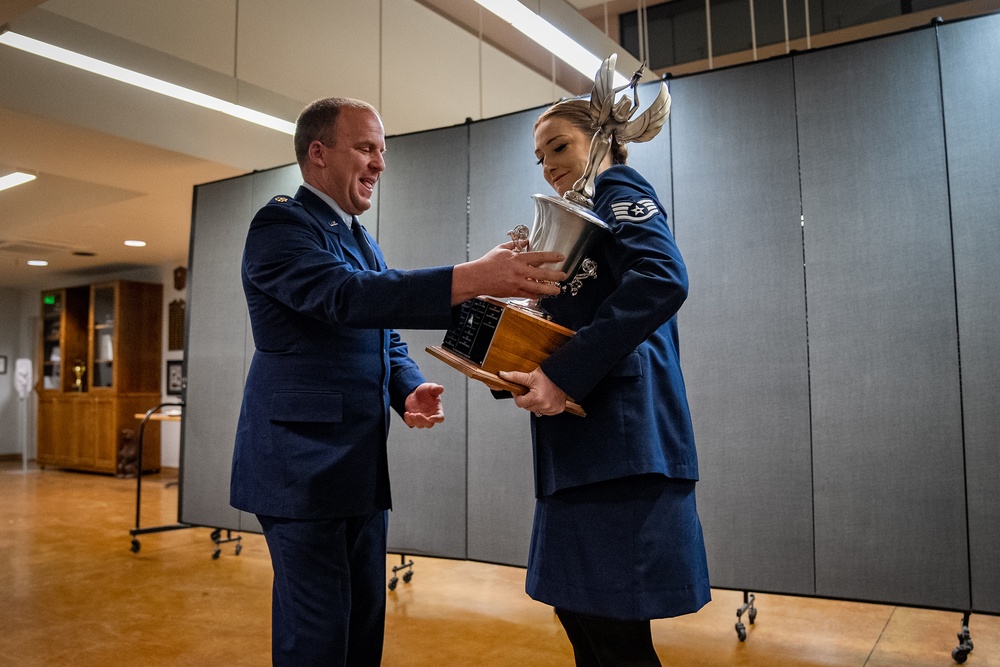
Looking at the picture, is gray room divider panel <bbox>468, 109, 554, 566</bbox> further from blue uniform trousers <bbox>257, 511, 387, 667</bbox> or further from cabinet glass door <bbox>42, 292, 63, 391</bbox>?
cabinet glass door <bbox>42, 292, 63, 391</bbox>

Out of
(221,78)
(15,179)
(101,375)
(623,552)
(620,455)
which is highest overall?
(221,78)

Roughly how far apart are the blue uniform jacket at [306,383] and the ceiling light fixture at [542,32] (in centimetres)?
219

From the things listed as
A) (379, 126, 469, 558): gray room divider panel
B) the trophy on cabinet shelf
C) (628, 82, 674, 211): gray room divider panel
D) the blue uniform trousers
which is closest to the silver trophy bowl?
the blue uniform trousers

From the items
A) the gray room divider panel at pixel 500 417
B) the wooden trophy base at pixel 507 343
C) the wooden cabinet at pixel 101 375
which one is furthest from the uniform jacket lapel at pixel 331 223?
the wooden cabinet at pixel 101 375

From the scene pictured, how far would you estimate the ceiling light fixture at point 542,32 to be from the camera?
359 centimetres

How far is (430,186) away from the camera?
4.28 meters

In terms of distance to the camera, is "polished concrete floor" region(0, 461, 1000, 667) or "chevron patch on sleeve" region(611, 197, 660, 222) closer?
"chevron patch on sleeve" region(611, 197, 660, 222)

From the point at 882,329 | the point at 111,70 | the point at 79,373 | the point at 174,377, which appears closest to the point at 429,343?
the point at 882,329

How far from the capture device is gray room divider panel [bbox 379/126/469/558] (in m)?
4.06

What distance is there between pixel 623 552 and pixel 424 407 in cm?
65

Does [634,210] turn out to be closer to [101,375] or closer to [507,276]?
[507,276]

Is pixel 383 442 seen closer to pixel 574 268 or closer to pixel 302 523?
pixel 302 523

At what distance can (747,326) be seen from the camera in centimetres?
333

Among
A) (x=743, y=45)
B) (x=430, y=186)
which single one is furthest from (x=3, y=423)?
(x=743, y=45)
